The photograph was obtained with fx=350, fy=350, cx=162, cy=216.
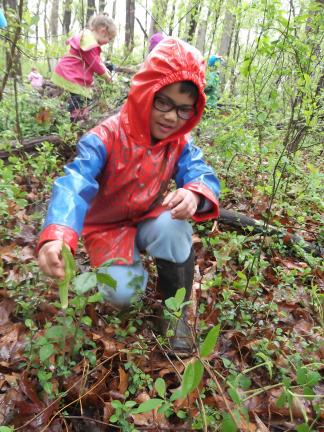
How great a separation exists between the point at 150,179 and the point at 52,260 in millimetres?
898

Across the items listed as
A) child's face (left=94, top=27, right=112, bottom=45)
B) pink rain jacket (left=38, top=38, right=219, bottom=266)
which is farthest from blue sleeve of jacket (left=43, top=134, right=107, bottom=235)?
child's face (left=94, top=27, right=112, bottom=45)

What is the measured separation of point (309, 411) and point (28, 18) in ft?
9.90

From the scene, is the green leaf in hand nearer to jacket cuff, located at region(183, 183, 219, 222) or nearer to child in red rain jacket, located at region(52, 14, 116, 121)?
jacket cuff, located at region(183, 183, 219, 222)

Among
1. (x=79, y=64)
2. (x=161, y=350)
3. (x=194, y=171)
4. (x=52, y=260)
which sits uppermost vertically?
(x=79, y=64)

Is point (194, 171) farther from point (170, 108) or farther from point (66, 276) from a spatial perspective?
point (66, 276)

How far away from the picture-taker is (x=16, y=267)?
2.00m

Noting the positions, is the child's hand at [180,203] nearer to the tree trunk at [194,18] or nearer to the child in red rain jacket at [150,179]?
the child in red rain jacket at [150,179]

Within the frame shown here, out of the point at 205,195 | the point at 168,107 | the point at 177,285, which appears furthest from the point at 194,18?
the point at 177,285

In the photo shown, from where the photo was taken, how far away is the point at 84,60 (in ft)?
16.1

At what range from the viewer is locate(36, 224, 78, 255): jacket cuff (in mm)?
1248

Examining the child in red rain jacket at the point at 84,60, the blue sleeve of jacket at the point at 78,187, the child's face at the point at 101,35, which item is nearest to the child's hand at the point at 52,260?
the blue sleeve of jacket at the point at 78,187

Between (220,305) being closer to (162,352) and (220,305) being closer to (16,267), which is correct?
(162,352)

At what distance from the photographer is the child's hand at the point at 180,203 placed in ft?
4.99

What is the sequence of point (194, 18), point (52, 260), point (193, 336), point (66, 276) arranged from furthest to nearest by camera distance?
point (194, 18), point (193, 336), point (52, 260), point (66, 276)
